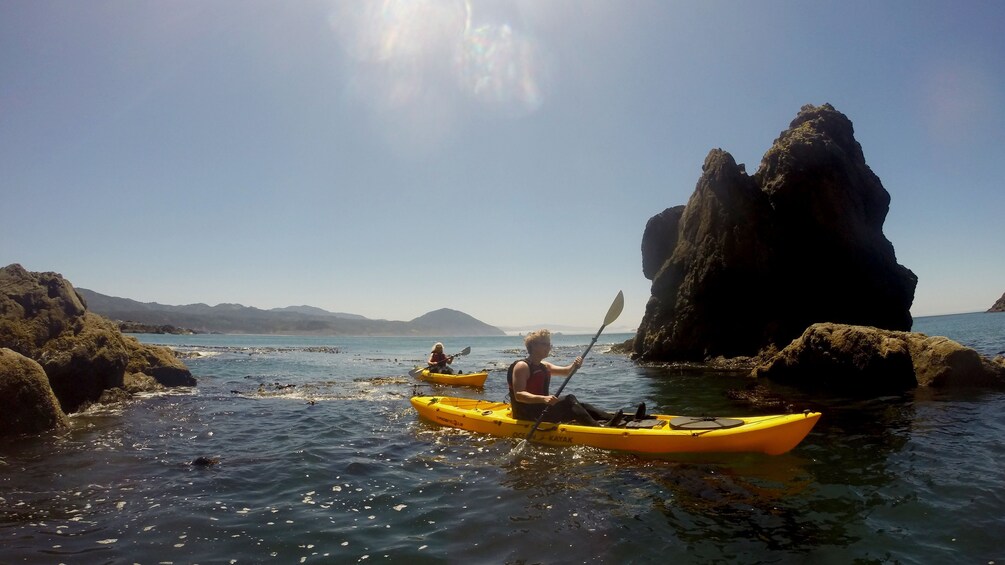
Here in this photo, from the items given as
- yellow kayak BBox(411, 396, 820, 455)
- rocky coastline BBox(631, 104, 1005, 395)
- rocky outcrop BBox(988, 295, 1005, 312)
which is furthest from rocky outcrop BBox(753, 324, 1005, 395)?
rocky outcrop BBox(988, 295, 1005, 312)

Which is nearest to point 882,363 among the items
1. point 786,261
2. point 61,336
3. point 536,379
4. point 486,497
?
point 536,379

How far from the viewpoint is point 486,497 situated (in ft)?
20.0

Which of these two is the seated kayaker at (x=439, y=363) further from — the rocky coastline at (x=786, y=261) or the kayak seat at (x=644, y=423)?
the kayak seat at (x=644, y=423)

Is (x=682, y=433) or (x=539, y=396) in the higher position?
(x=539, y=396)

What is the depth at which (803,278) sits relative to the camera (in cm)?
2483

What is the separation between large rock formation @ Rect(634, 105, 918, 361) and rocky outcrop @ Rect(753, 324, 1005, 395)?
852 centimetres

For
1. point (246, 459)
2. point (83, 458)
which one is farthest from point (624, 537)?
point (83, 458)

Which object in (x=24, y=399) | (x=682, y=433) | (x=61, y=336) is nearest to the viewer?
(x=682, y=433)

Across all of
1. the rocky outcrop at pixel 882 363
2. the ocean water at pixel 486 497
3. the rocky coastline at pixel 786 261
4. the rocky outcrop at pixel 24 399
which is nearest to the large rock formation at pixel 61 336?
the rocky outcrop at pixel 24 399

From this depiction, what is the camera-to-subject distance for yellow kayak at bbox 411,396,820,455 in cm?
724

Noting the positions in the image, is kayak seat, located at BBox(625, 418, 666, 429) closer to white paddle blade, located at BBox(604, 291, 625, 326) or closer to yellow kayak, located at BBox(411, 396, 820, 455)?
yellow kayak, located at BBox(411, 396, 820, 455)

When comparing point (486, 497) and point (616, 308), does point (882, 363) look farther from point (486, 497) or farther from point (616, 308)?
point (486, 497)

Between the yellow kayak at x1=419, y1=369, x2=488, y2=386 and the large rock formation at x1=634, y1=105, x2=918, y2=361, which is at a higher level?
the large rock formation at x1=634, y1=105, x2=918, y2=361

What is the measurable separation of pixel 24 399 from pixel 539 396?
8974mm
